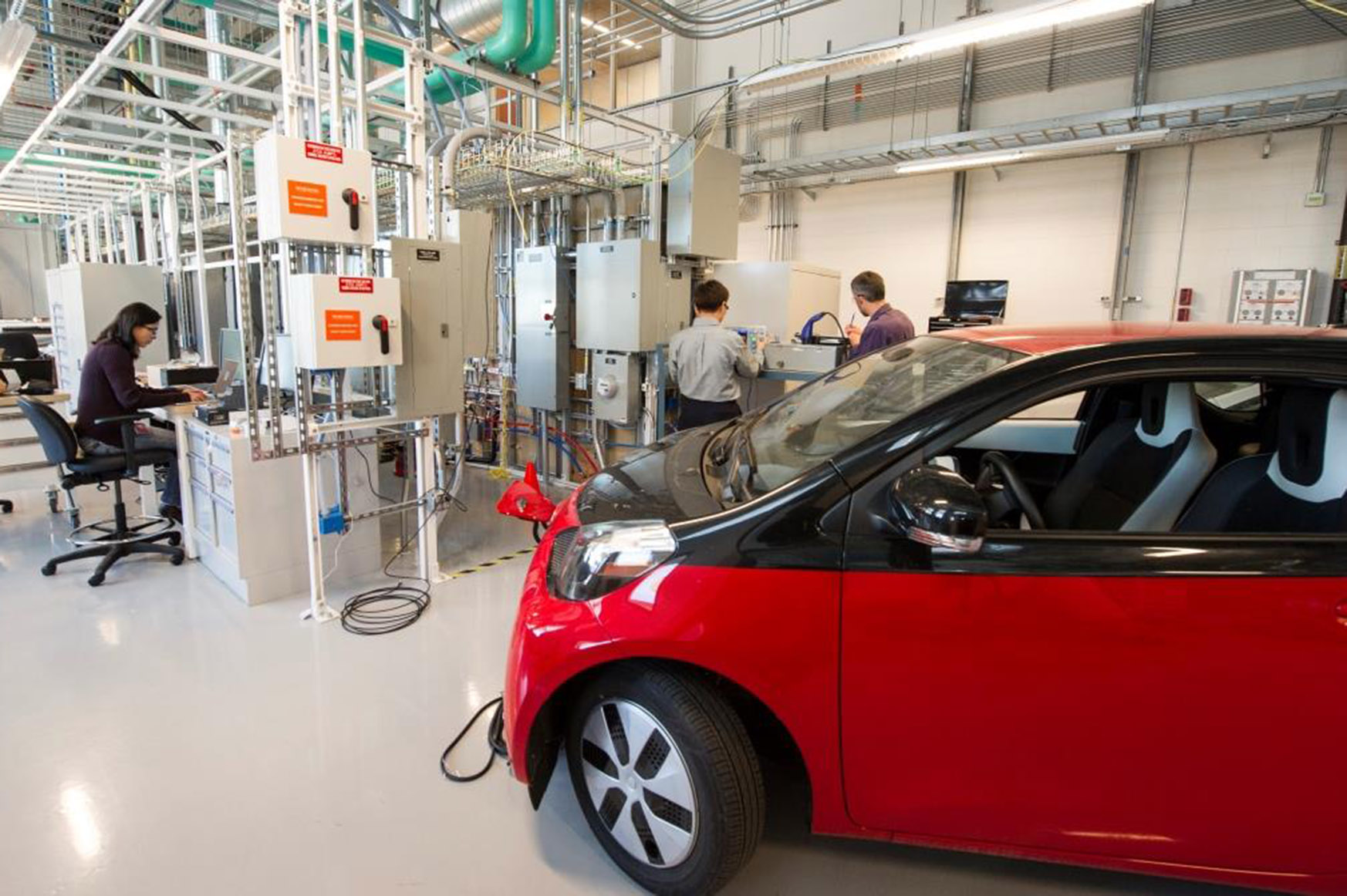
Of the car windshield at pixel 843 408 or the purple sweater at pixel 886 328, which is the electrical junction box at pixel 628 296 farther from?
the car windshield at pixel 843 408

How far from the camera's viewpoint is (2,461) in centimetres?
434

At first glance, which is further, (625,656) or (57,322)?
(57,322)

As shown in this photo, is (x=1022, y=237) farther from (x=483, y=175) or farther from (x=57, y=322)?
(x=57, y=322)

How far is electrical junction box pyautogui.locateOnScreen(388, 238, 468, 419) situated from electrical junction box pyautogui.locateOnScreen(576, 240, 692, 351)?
5.78 ft

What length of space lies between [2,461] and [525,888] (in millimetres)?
4815

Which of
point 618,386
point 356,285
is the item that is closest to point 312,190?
point 356,285

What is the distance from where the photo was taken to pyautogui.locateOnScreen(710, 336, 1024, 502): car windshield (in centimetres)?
158

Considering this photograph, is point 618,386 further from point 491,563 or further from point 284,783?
point 284,783

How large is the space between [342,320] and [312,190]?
534mm

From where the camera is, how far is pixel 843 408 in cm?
191

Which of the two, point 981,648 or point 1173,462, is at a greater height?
point 1173,462

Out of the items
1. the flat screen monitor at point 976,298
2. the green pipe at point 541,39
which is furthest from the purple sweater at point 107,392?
the flat screen monitor at point 976,298

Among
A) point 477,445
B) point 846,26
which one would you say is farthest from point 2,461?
point 846,26

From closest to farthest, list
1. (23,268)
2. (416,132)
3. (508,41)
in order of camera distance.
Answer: (416,132) → (508,41) → (23,268)
